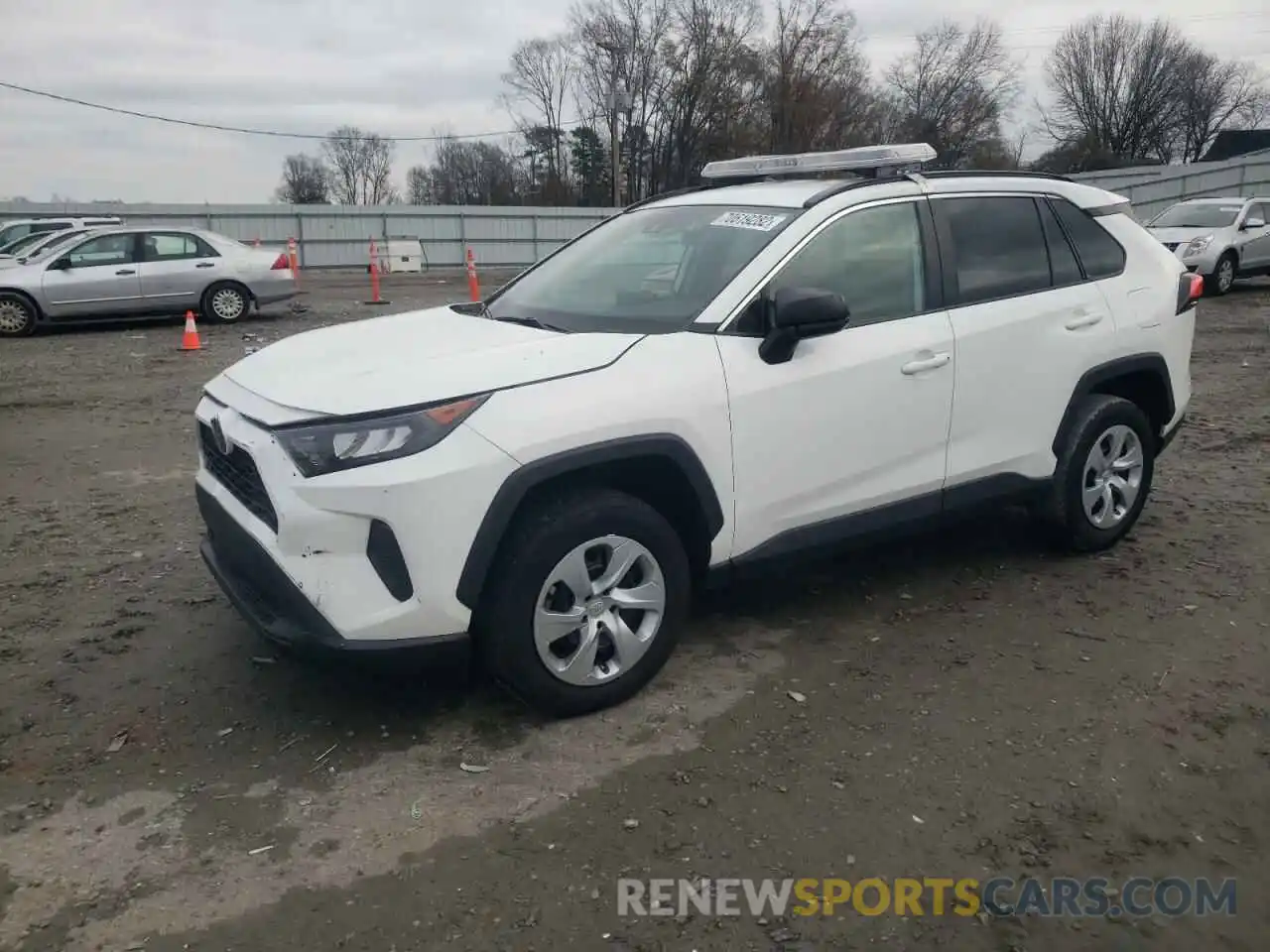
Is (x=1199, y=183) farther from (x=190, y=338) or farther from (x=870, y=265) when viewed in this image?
(x=870, y=265)

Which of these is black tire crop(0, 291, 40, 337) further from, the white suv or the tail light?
Result: the tail light

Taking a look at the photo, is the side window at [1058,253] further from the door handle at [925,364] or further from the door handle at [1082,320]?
the door handle at [925,364]

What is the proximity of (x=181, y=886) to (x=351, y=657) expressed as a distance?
2.42 ft

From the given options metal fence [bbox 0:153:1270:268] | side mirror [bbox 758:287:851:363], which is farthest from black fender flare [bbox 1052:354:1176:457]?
metal fence [bbox 0:153:1270:268]

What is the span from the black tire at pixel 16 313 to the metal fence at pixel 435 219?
14904mm

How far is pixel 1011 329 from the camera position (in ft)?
14.5

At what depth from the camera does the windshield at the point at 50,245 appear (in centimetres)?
1451

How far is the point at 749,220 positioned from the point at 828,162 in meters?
0.74

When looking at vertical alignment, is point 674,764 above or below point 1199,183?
below

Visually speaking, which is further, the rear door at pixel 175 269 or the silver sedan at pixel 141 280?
the rear door at pixel 175 269

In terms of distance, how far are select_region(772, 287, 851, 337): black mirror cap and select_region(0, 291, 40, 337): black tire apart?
13.7 m

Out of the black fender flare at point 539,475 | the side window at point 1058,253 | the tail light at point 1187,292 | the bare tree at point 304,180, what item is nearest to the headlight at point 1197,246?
the tail light at point 1187,292

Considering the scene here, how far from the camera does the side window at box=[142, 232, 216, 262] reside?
48.5 ft

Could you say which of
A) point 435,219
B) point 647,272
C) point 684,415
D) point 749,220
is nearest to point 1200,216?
point 749,220
